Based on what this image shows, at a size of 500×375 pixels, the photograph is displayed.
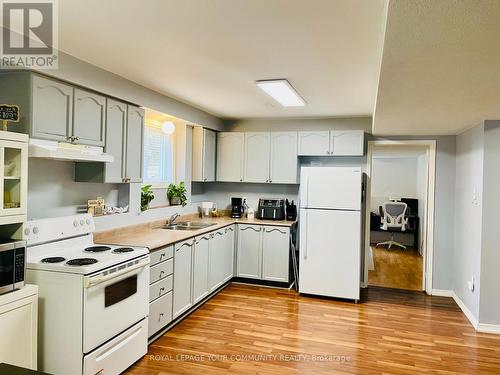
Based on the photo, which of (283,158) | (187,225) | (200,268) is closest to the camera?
(200,268)

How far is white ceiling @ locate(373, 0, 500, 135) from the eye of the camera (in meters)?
1.39

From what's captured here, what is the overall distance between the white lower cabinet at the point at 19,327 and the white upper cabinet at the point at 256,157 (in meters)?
3.45

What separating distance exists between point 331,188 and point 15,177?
3349 millimetres

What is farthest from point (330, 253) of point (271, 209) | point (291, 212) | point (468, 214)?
point (468, 214)

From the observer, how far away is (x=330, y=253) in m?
4.49

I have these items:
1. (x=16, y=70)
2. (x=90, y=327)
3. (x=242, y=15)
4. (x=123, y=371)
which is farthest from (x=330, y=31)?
(x=123, y=371)

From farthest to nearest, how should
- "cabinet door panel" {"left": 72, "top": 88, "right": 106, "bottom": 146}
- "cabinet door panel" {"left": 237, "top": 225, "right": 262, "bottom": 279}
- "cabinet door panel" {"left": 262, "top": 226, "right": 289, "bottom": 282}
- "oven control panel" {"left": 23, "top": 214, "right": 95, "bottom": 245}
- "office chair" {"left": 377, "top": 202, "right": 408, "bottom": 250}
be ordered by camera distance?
"office chair" {"left": 377, "top": 202, "right": 408, "bottom": 250} → "cabinet door panel" {"left": 237, "top": 225, "right": 262, "bottom": 279} → "cabinet door panel" {"left": 262, "top": 226, "right": 289, "bottom": 282} → "cabinet door panel" {"left": 72, "top": 88, "right": 106, "bottom": 146} → "oven control panel" {"left": 23, "top": 214, "right": 95, "bottom": 245}

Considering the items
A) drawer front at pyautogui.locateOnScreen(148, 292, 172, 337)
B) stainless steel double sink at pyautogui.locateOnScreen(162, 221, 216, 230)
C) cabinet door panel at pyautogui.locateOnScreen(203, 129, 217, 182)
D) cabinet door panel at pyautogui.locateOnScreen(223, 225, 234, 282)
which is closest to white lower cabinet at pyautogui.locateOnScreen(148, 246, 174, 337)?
drawer front at pyautogui.locateOnScreen(148, 292, 172, 337)

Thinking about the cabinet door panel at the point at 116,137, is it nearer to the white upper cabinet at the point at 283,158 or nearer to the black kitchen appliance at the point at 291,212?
the white upper cabinet at the point at 283,158

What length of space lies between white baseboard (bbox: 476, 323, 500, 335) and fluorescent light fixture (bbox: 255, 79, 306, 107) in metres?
2.99

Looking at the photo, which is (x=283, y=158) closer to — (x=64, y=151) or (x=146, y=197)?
(x=146, y=197)

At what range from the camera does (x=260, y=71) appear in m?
3.03

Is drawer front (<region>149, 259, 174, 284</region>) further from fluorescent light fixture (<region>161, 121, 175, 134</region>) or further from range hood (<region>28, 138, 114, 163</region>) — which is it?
fluorescent light fixture (<region>161, 121, 175, 134</region>)

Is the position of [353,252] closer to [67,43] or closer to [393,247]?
[67,43]
